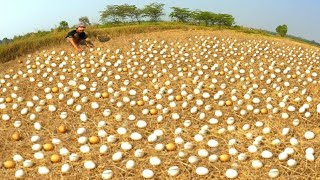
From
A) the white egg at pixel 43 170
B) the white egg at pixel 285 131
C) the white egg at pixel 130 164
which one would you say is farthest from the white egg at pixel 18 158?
the white egg at pixel 285 131

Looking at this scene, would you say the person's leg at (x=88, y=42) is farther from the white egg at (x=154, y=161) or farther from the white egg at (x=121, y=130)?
the white egg at (x=154, y=161)

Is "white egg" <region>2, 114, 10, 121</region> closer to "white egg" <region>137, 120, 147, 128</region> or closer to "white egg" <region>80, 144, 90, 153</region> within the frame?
"white egg" <region>80, 144, 90, 153</region>

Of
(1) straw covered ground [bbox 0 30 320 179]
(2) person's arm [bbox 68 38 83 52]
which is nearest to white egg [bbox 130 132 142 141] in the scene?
(1) straw covered ground [bbox 0 30 320 179]

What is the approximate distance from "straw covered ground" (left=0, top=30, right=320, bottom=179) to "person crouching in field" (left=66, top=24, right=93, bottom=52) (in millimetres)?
546

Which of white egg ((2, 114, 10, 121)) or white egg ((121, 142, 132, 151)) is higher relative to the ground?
white egg ((121, 142, 132, 151))

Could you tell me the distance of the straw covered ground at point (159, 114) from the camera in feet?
20.5

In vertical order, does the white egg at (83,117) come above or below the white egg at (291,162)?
below

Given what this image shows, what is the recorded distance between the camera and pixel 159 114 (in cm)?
859

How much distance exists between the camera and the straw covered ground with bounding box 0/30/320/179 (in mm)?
6234

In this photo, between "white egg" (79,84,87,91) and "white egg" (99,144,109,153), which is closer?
"white egg" (99,144,109,153)

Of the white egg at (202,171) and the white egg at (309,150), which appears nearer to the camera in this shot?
the white egg at (202,171)

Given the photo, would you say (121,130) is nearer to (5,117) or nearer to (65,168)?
(65,168)

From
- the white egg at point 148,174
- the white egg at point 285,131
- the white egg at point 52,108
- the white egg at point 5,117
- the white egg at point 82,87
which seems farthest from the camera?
the white egg at point 82,87

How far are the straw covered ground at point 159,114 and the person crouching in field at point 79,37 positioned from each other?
546mm
